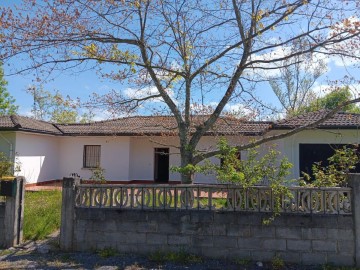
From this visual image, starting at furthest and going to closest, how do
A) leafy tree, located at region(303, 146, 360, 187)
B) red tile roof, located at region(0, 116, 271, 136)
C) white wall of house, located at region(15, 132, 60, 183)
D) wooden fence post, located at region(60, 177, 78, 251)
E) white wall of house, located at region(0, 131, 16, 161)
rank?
white wall of house, located at region(15, 132, 60, 183)
white wall of house, located at region(0, 131, 16, 161)
red tile roof, located at region(0, 116, 271, 136)
wooden fence post, located at region(60, 177, 78, 251)
leafy tree, located at region(303, 146, 360, 187)

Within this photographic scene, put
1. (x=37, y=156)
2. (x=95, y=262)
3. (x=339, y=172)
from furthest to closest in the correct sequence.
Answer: (x=37, y=156) < (x=339, y=172) < (x=95, y=262)

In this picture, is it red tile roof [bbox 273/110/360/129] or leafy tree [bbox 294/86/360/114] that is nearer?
leafy tree [bbox 294/86/360/114]

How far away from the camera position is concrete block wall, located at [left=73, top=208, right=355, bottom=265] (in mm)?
5172

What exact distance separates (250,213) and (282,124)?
8739 millimetres

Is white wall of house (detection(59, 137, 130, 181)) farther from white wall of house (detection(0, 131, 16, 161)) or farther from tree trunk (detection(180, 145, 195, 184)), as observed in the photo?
tree trunk (detection(180, 145, 195, 184))

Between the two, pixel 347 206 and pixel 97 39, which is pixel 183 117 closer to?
pixel 97 39

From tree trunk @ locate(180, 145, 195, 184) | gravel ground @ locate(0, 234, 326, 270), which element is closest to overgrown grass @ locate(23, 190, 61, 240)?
gravel ground @ locate(0, 234, 326, 270)

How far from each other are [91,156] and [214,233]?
13.9 meters

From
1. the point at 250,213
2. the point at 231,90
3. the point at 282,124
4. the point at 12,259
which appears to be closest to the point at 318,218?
the point at 250,213

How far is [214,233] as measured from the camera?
5.49m

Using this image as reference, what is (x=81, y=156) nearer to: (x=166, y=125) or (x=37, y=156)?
(x=37, y=156)

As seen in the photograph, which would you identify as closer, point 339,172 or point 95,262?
point 95,262

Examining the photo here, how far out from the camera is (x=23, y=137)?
15.4m

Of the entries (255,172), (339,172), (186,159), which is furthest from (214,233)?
(339,172)
